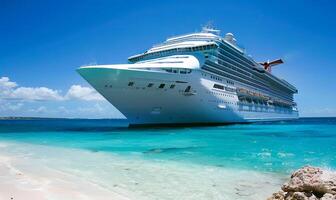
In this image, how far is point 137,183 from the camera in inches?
287

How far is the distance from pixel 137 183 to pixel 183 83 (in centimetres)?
2100

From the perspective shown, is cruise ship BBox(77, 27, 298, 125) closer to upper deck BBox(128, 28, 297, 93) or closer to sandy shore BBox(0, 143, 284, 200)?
upper deck BBox(128, 28, 297, 93)

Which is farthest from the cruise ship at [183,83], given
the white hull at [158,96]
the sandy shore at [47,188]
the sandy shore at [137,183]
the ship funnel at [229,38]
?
the sandy shore at [47,188]

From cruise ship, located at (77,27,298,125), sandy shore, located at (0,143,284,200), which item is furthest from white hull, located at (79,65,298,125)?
sandy shore, located at (0,143,284,200)

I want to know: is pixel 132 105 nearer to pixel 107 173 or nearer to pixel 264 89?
pixel 107 173

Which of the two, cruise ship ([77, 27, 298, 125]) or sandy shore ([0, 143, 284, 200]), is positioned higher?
cruise ship ([77, 27, 298, 125])

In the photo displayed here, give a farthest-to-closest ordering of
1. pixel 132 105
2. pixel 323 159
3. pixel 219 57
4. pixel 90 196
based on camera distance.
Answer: pixel 219 57, pixel 132 105, pixel 323 159, pixel 90 196

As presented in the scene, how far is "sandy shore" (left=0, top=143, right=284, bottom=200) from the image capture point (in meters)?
5.98

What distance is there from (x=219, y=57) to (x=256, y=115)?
14.7 meters

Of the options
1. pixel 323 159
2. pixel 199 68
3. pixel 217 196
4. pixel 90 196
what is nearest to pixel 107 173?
pixel 90 196

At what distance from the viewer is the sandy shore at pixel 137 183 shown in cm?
598

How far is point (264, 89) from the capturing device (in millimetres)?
53312

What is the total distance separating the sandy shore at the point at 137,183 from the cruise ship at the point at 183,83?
15698 mm

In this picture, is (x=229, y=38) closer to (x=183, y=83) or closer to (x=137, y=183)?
(x=183, y=83)
